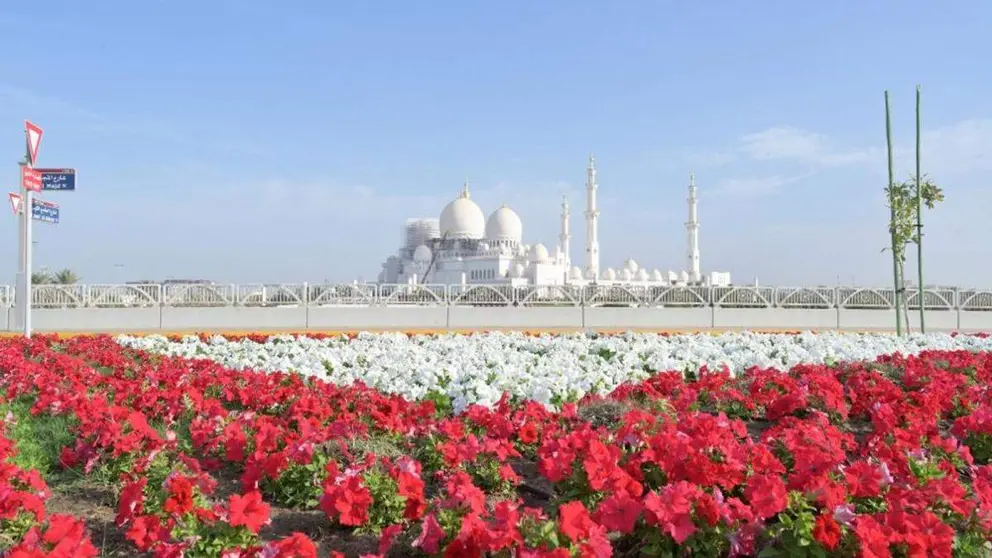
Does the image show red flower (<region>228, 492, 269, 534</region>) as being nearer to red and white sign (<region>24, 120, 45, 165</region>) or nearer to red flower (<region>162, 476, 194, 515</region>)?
red flower (<region>162, 476, 194, 515</region>)

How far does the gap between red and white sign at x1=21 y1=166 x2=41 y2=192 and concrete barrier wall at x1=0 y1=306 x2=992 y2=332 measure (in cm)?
598

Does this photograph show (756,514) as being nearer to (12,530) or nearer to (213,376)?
(12,530)

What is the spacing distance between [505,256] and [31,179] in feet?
197

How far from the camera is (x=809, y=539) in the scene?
297cm

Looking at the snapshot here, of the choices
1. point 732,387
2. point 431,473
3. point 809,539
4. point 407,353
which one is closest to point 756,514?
point 809,539

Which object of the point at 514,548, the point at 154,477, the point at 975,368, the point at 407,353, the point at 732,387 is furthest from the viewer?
the point at 407,353

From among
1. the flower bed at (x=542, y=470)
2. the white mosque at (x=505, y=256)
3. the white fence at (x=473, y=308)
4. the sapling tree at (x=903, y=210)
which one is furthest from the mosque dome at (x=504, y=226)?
the flower bed at (x=542, y=470)

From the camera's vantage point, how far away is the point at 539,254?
76500 mm

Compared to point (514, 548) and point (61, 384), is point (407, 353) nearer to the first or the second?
point (61, 384)

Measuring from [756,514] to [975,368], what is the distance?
626 centimetres

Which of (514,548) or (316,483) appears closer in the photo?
(514,548)

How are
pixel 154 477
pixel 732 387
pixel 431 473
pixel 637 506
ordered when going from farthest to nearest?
pixel 732 387 < pixel 431 473 < pixel 154 477 < pixel 637 506

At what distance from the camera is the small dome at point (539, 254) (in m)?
75.8

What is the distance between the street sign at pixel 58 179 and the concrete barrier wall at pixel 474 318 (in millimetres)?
5684
